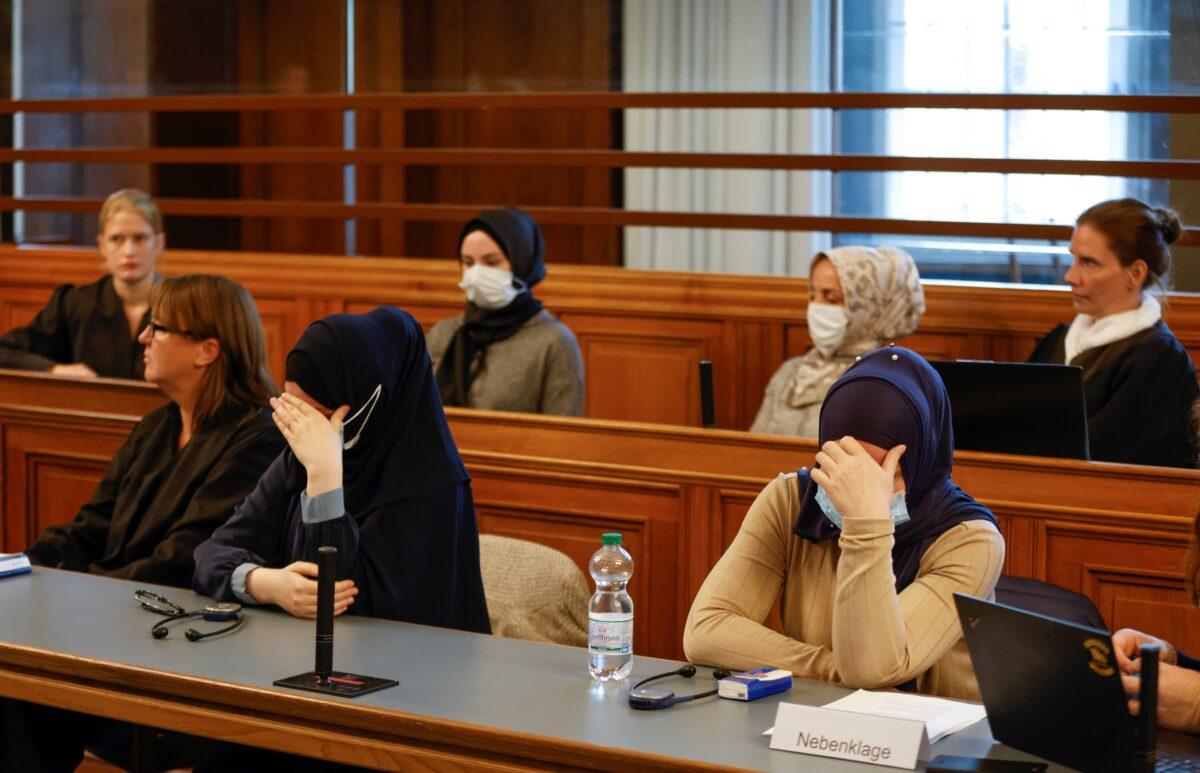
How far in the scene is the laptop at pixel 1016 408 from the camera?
3250 mm

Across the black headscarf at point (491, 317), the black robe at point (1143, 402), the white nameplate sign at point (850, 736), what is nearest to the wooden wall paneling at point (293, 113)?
the black headscarf at point (491, 317)

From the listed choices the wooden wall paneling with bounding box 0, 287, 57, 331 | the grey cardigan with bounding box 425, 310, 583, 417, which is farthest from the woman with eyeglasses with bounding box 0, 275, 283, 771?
the wooden wall paneling with bounding box 0, 287, 57, 331

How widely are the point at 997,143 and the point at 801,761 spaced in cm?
401

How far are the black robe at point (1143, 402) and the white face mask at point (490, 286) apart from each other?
1.82m

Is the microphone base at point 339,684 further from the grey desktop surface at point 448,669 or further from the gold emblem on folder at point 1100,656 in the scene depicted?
the gold emblem on folder at point 1100,656

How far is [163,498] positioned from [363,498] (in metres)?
0.82

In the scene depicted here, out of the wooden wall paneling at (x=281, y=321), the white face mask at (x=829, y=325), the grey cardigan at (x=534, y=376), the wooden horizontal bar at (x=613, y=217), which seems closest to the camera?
the white face mask at (x=829, y=325)

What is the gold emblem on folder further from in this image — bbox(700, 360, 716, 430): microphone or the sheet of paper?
bbox(700, 360, 716, 430): microphone

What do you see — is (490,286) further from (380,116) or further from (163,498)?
(380,116)

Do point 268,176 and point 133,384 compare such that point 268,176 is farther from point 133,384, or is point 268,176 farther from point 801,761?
point 801,761

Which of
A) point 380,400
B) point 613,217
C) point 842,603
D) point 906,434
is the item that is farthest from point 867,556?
point 613,217

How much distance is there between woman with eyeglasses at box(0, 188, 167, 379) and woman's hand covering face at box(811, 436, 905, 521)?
10.8 ft

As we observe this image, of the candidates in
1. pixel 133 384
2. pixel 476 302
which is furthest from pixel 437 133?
pixel 133 384

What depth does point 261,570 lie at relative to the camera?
2.70m
